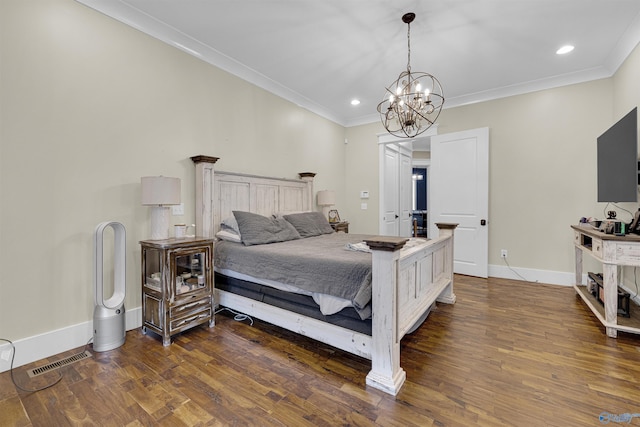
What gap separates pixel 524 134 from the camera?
12.9 feet

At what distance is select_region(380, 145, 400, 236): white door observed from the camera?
509 cm

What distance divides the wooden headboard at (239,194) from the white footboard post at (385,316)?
79.1 inches

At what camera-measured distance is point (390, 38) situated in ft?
9.24

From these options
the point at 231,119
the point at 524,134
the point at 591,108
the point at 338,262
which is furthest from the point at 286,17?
the point at 591,108

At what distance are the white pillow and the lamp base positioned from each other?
1.94ft

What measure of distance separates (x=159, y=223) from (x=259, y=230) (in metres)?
0.92

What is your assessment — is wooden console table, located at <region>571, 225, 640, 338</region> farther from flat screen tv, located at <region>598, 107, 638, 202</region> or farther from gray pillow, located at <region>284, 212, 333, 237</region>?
gray pillow, located at <region>284, 212, 333, 237</region>

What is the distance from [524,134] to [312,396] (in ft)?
14.2

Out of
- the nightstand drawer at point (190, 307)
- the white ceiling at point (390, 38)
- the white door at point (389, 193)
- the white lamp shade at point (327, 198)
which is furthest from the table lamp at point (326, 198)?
the nightstand drawer at point (190, 307)

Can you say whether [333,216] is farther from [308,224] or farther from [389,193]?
[308,224]

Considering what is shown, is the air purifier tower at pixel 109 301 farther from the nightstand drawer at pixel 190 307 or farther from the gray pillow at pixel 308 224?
the gray pillow at pixel 308 224

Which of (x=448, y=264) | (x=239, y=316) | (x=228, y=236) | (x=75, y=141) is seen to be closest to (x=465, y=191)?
(x=448, y=264)

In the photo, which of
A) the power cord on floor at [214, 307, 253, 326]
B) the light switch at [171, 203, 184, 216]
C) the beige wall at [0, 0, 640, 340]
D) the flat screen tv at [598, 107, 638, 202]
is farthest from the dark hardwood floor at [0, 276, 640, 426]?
the flat screen tv at [598, 107, 638, 202]

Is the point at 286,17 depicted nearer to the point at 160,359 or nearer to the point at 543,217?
the point at 160,359
